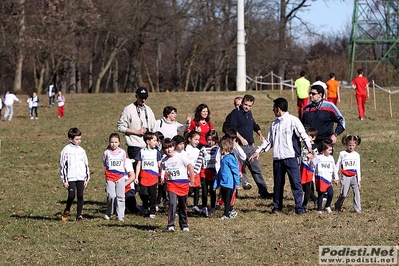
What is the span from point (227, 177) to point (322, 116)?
7.00 ft

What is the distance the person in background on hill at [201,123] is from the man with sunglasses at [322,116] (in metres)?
1.84

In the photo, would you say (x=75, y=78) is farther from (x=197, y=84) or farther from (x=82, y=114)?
(x=82, y=114)

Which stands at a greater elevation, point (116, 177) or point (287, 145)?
→ point (287, 145)

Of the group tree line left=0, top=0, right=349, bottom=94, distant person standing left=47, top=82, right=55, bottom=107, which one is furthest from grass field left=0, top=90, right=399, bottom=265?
tree line left=0, top=0, right=349, bottom=94

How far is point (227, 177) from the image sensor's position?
12914mm

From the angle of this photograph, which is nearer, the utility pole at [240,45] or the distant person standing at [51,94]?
the distant person standing at [51,94]

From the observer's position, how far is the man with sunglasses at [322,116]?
13664mm

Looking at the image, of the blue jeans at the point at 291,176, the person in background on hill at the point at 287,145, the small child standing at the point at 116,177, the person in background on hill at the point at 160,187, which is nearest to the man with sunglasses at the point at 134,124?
the person in background on hill at the point at 160,187

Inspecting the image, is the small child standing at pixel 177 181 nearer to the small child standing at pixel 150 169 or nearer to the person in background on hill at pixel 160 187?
the person in background on hill at pixel 160 187

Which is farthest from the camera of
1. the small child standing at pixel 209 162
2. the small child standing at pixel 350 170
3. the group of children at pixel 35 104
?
the group of children at pixel 35 104

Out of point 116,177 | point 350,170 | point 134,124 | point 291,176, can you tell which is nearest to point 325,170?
point 350,170

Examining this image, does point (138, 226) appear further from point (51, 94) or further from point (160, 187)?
point (51, 94)

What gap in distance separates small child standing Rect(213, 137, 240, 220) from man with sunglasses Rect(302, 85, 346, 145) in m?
1.75

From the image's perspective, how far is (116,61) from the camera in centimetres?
6688
